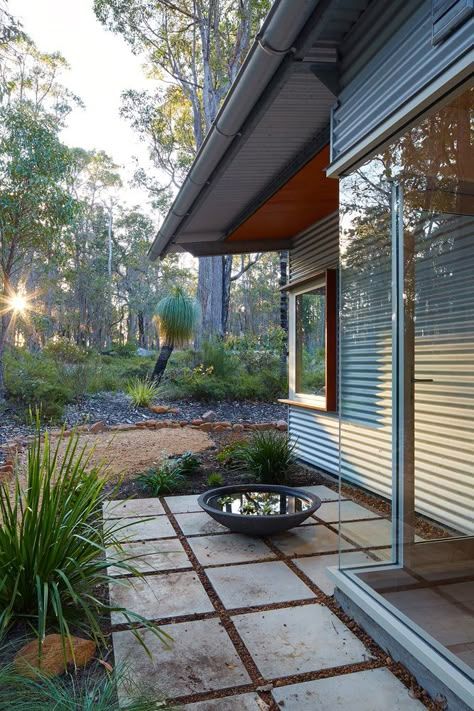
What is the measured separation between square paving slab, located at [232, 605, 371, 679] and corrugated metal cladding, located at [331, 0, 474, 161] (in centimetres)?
196

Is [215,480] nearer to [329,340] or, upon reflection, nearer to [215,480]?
[215,480]

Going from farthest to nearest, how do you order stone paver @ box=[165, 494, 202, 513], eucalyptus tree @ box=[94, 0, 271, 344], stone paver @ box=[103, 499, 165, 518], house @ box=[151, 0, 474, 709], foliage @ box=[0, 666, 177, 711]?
eucalyptus tree @ box=[94, 0, 271, 344] < stone paver @ box=[165, 494, 202, 513] < stone paver @ box=[103, 499, 165, 518] < house @ box=[151, 0, 474, 709] < foliage @ box=[0, 666, 177, 711]

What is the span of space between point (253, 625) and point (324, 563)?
0.75 meters

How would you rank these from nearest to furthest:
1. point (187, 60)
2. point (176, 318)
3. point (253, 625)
Answer: 1. point (253, 625)
2. point (176, 318)
3. point (187, 60)

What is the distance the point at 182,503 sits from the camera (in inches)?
154

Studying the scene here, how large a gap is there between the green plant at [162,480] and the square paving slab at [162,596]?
1556 millimetres

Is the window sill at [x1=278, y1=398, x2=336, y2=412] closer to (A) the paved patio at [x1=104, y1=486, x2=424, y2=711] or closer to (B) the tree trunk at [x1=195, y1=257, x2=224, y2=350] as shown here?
(A) the paved patio at [x1=104, y1=486, x2=424, y2=711]

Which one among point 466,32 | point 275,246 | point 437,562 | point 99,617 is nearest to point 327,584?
point 437,562

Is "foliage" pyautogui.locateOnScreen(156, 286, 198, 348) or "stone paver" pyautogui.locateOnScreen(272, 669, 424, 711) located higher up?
"foliage" pyautogui.locateOnScreen(156, 286, 198, 348)

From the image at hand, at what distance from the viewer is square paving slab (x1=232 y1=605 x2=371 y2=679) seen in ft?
6.15

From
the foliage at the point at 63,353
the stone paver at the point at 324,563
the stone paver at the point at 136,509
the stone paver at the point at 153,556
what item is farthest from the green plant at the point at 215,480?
the foliage at the point at 63,353

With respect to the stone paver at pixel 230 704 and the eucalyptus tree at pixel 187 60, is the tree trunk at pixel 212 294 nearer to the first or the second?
the eucalyptus tree at pixel 187 60

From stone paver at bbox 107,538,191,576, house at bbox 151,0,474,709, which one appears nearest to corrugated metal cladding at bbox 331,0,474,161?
house at bbox 151,0,474,709

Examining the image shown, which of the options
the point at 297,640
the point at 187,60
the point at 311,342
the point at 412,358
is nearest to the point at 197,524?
the point at 297,640
